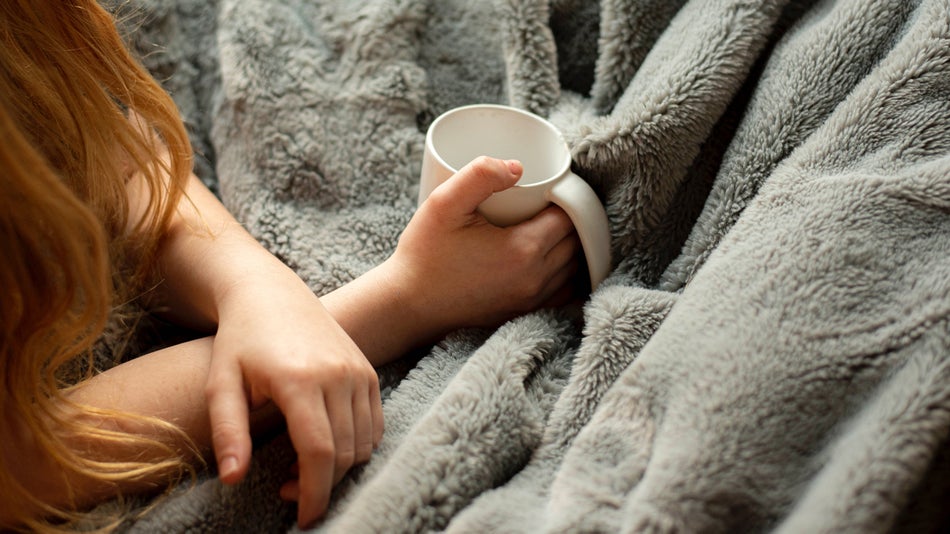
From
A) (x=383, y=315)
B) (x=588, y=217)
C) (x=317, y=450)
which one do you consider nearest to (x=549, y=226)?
(x=588, y=217)

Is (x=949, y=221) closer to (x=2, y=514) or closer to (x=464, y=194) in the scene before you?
(x=464, y=194)

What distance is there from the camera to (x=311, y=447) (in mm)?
470

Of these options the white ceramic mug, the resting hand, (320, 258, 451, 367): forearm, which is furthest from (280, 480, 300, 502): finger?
the white ceramic mug

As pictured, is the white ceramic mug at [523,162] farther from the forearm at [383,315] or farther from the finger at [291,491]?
the finger at [291,491]

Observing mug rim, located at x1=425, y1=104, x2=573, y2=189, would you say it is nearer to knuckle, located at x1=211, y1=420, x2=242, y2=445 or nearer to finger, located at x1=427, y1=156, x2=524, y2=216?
finger, located at x1=427, y1=156, x2=524, y2=216

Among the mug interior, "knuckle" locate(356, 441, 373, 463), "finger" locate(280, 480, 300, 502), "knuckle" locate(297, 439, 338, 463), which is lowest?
"finger" locate(280, 480, 300, 502)

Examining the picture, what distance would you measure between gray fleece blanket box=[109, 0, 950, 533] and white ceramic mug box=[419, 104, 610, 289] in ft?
0.07

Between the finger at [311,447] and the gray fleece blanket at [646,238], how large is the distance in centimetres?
2

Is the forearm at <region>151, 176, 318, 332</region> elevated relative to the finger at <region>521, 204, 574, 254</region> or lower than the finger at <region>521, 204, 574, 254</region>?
lower

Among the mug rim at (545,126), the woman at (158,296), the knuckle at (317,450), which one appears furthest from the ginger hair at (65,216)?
the mug rim at (545,126)

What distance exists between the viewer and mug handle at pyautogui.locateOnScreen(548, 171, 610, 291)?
0.58m

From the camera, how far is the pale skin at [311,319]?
49 cm

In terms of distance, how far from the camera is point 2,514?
1.58ft

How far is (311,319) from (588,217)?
A: 0.73 ft
